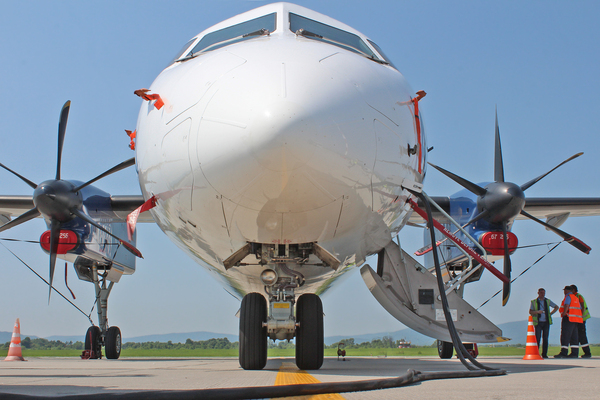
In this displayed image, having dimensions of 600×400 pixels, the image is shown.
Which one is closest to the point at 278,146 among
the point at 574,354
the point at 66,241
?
the point at 66,241

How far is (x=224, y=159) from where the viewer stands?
4.29 metres

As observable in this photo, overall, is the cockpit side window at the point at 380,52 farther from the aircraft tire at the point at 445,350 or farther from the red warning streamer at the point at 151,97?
the aircraft tire at the point at 445,350

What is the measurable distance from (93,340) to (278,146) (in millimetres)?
A: 9855

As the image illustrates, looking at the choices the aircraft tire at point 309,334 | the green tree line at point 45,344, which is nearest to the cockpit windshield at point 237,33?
the aircraft tire at point 309,334

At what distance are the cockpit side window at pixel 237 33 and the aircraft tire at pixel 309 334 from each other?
117 inches

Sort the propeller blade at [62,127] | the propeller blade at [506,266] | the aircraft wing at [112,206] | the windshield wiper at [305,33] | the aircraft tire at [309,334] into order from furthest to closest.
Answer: the aircraft wing at [112,206]
the propeller blade at [62,127]
the propeller blade at [506,266]
the windshield wiper at [305,33]
the aircraft tire at [309,334]

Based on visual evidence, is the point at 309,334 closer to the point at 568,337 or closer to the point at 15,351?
the point at 568,337

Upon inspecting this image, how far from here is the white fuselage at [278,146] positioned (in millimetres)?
4203

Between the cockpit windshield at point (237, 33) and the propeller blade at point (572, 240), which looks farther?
the propeller blade at point (572, 240)

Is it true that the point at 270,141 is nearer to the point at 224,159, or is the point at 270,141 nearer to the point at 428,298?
the point at 224,159

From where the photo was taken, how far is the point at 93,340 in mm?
12070

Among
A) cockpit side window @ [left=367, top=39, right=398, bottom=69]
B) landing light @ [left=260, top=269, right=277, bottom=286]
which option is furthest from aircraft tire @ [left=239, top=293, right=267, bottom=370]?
cockpit side window @ [left=367, top=39, right=398, bottom=69]

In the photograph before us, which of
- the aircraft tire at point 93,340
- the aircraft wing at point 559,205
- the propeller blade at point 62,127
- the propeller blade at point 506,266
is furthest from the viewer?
the aircraft tire at point 93,340

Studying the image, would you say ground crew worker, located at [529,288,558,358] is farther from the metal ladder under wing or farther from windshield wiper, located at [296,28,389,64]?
windshield wiper, located at [296,28,389,64]
